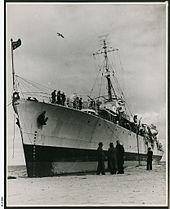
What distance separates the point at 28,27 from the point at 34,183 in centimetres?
64

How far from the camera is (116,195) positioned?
1.69 metres

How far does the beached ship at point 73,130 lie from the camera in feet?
5.57

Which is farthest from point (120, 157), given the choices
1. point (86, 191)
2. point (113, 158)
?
point (86, 191)

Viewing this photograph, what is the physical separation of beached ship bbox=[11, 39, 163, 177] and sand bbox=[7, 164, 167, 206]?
5 centimetres

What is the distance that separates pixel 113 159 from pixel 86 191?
0.17 metres

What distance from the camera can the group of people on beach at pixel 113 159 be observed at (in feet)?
5.62

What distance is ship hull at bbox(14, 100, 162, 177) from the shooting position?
1.70 meters

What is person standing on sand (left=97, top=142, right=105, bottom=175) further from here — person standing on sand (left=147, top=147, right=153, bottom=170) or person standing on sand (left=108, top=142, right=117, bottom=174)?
person standing on sand (left=147, top=147, right=153, bottom=170)

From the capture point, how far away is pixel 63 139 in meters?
1.71

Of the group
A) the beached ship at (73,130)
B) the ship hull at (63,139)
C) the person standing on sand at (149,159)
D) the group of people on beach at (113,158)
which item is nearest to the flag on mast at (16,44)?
the beached ship at (73,130)

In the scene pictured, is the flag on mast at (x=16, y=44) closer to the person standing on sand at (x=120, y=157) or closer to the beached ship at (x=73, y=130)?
the beached ship at (x=73, y=130)

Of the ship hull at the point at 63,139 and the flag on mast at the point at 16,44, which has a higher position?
the flag on mast at the point at 16,44

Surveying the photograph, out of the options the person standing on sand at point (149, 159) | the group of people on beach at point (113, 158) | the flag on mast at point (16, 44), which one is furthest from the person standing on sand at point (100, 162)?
the flag on mast at point (16, 44)

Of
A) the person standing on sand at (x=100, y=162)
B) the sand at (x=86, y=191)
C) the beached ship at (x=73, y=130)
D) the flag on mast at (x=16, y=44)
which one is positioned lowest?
the sand at (x=86, y=191)
